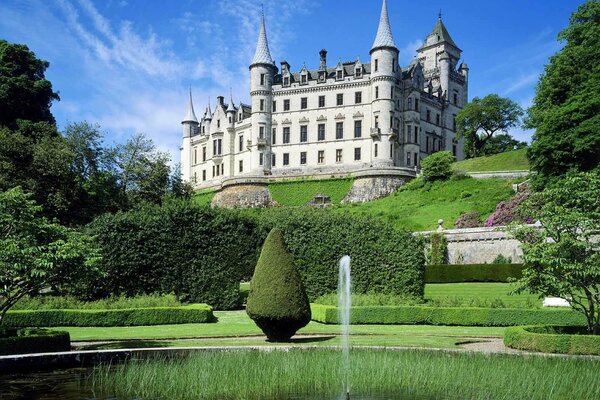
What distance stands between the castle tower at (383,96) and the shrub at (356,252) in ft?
124

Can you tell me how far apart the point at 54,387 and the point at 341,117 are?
59.2 metres

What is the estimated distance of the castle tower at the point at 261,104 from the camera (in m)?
68.9

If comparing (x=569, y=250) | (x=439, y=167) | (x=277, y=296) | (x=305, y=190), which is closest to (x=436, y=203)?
(x=439, y=167)

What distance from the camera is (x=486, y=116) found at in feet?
223

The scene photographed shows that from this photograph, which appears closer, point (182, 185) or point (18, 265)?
point (18, 265)

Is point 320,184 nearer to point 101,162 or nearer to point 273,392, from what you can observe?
point 101,162

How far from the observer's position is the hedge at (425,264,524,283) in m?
30.0

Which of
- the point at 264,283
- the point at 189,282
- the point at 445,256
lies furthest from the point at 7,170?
the point at 445,256

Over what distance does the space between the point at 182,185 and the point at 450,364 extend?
3626cm

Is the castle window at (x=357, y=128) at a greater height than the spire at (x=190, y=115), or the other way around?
the spire at (x=190, y=115)

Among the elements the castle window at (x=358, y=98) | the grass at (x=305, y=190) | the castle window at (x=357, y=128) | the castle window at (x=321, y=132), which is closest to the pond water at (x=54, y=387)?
the grass at (x=305, y=190)

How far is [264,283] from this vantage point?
15.2 meters

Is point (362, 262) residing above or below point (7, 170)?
below

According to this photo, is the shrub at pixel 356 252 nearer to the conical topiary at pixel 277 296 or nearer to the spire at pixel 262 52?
the conical topiary at pixel 277 296
